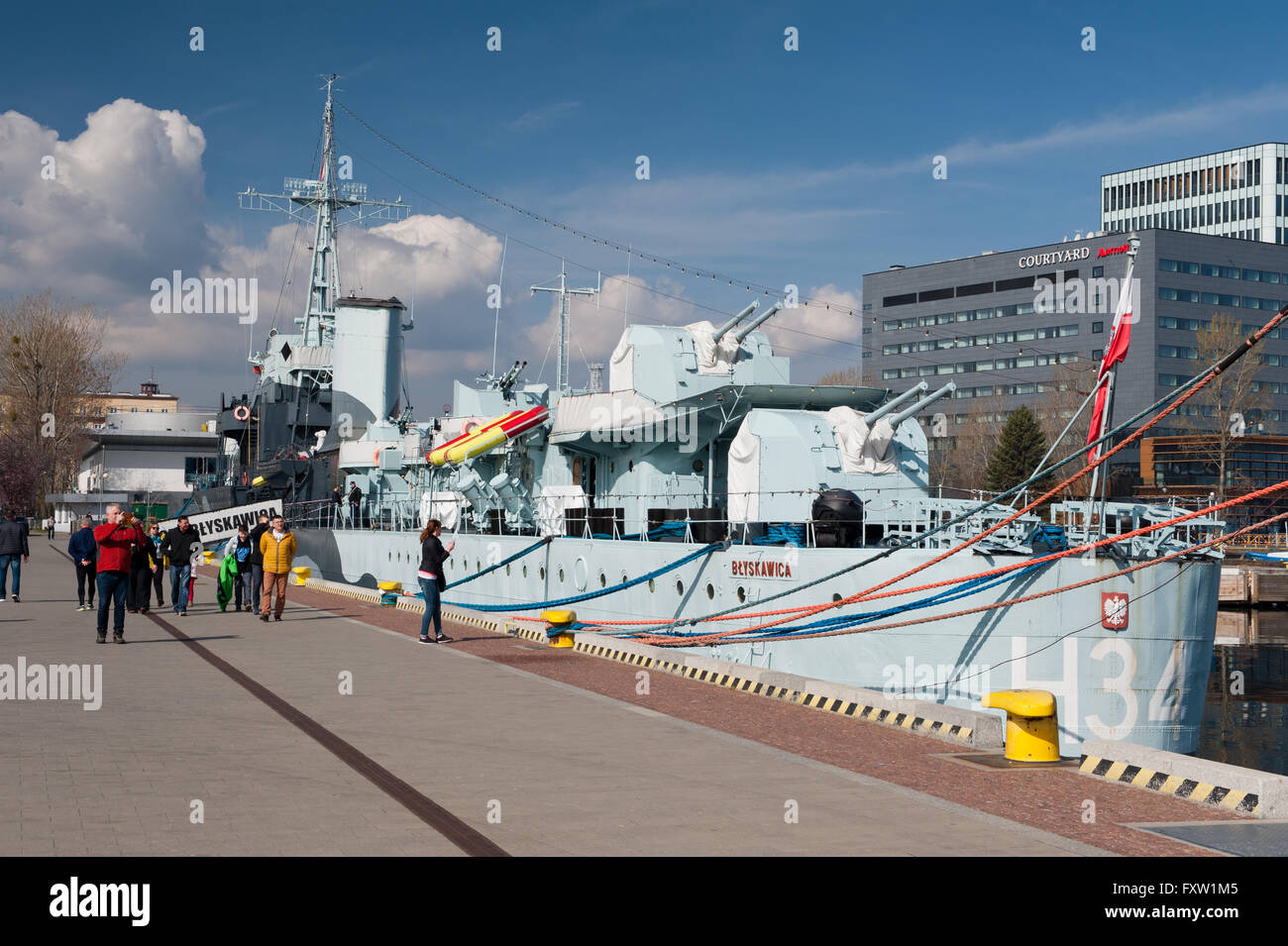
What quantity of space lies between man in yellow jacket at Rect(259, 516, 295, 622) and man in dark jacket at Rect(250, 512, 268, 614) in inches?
30.0

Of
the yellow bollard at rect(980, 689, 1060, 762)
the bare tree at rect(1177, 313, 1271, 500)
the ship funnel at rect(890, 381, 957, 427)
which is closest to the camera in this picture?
the yellow bollard at rect(980, 689, 1060, 762)

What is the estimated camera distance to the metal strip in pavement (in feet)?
23.1

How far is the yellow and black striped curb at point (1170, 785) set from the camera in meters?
8.37

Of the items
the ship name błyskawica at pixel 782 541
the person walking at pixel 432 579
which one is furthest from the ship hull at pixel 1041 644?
the person walking at pixel 432 579

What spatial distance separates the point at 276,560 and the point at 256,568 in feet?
7.33

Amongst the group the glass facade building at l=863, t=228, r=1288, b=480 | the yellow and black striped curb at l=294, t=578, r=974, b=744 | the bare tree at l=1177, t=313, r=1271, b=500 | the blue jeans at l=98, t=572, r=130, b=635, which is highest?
the glass facade building at l=863, t=228, r=1288, b=480

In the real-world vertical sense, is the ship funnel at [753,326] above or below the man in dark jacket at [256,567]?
above

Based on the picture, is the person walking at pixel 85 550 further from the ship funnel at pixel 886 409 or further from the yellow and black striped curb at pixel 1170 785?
the yellow and black striped curb at pixel 1170 785

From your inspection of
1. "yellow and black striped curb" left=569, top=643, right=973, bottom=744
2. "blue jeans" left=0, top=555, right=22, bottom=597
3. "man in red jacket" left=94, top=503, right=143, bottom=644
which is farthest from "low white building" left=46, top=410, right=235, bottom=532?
"yellow and black striped curb" left=569, top=643, right=973, bottom=744

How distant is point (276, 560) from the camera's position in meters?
21.5

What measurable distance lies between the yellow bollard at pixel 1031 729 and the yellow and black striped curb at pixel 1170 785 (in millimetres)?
299

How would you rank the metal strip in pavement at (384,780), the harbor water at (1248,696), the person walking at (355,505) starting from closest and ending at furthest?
1. the metal strip in pavement at (384,780)
2. the harbor water at (1248,696)
3. the person walking at (355,505)

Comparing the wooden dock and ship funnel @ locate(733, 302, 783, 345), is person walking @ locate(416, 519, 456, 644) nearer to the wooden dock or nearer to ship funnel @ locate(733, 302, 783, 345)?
ship funnel @ locate(733, 302, 783, 345)

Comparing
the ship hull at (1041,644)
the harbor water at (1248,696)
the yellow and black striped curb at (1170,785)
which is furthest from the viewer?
the harbor water at (1248,696)
